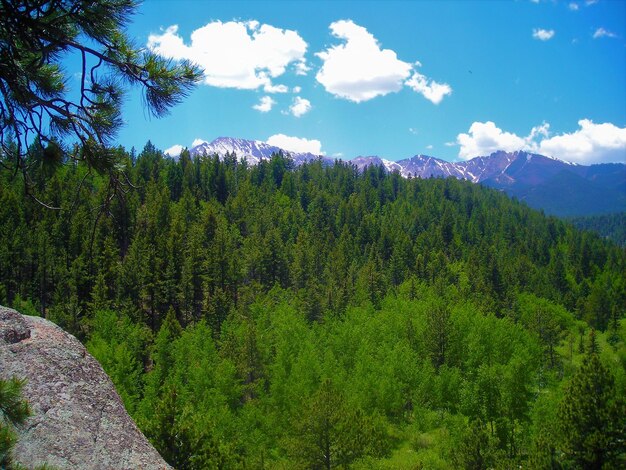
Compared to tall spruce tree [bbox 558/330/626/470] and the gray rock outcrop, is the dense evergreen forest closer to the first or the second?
tall spruce tree [bbox 558/330/626/470]

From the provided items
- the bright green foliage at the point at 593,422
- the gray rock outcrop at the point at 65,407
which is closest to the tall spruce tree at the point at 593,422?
the bright green foliage at the point at 593,422

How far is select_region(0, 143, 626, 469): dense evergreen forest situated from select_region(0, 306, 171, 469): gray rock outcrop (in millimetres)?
2637

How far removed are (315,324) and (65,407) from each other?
175 ft

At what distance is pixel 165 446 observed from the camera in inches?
709

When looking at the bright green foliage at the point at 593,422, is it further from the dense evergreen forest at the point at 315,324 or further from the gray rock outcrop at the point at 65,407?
the gray rock outcrop at the point at 65,407

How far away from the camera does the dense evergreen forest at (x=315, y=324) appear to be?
2041 cm

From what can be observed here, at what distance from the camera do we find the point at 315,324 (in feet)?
196

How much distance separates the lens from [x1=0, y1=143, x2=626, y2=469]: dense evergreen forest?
803 inches

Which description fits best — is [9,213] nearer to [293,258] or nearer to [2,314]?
[293,258]

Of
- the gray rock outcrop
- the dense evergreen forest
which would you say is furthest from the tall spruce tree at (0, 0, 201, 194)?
the gray rock outcrop

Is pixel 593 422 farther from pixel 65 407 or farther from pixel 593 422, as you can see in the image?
pixel 65 407

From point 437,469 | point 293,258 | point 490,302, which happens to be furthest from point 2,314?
point 293,258

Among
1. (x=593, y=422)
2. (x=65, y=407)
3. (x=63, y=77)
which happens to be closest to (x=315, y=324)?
(x=593, y=422)

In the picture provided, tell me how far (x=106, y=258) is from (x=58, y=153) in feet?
222
